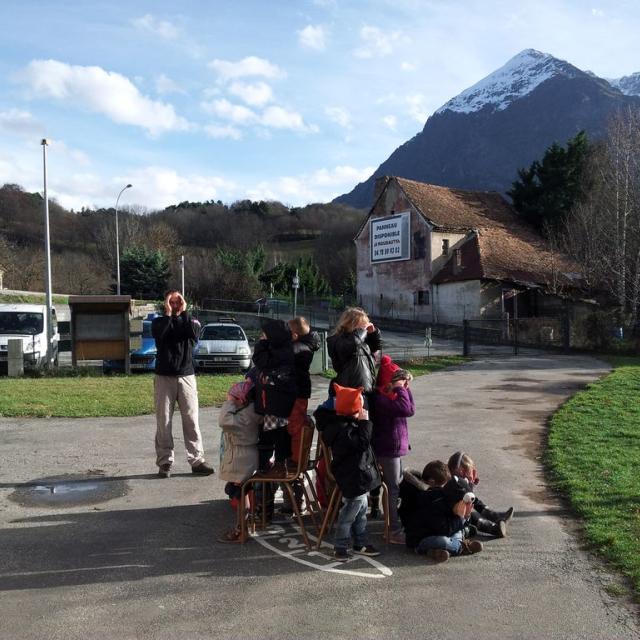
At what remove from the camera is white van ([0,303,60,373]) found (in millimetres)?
17156

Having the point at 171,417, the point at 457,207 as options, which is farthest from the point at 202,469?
the point at 457,207

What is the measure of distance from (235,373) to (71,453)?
382 inches

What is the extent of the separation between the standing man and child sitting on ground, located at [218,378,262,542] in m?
1.92

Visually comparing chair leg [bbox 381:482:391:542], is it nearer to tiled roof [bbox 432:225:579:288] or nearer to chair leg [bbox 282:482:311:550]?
chair leg [bbox 282:482:311:550]

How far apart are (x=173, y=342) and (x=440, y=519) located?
3.67 m

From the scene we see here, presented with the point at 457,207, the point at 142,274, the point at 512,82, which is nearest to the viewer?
the point at 457,207

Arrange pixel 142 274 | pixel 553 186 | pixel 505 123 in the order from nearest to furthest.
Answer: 1. pixel 553 186
2. pixel 142 274
3. pixel 505 123

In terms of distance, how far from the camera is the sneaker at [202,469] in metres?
7.44

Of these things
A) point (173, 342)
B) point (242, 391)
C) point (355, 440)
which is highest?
point (173, 342)

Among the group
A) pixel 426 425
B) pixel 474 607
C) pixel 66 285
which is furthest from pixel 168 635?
pixel 66 285

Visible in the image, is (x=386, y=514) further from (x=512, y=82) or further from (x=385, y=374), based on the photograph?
(x=512, y=82)

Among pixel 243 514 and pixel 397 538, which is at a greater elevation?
pixel 243 514

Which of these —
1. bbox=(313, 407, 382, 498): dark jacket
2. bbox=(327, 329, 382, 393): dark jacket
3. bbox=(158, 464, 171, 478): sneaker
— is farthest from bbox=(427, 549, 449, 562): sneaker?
bbox=(158, 464, 171, 478): sneaker

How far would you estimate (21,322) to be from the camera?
60.1ft
